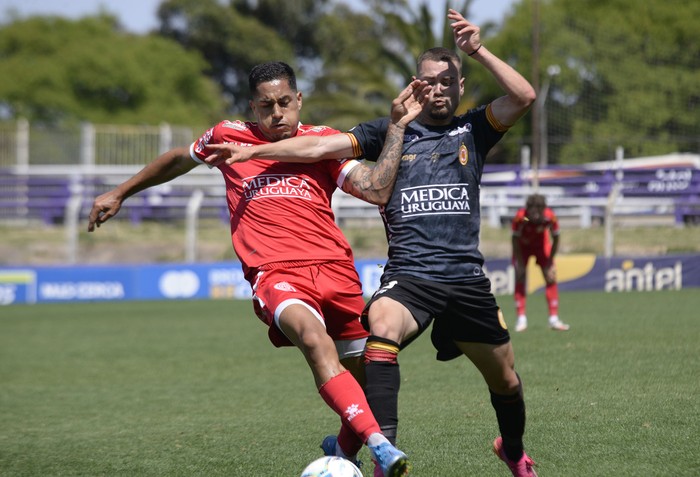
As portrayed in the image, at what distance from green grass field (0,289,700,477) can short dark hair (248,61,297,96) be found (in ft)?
7.26

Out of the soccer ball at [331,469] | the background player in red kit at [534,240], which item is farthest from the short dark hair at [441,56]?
the background player in red kit at [534,240]

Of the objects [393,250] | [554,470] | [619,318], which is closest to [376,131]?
[393,250]

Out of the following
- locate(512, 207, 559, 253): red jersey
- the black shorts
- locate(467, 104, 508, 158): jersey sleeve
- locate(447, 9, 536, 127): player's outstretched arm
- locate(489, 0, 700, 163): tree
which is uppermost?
locate(489, 0, 700, 163): tree

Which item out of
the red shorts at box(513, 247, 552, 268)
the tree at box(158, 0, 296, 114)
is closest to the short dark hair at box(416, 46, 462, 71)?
the red shorts at box(513, 247, 552, 268)

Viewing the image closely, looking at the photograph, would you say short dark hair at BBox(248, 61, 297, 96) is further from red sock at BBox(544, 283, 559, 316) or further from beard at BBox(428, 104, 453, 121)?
red sock at BBox(544, 283, 559, 316)

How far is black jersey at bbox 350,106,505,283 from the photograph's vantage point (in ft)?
17.0

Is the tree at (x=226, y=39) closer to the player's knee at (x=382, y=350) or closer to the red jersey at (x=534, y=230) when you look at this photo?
the red jersey at (x=534, y=230)

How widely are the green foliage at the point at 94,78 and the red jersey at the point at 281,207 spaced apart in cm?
4554

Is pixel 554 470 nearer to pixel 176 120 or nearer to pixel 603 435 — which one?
pixel 603 435

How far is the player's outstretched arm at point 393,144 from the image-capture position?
17.0 ft

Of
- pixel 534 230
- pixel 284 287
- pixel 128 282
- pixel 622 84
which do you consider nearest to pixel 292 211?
pixel 284 287

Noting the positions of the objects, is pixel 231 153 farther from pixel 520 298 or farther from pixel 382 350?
pixel 520 298

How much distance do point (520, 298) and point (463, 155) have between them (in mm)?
8730

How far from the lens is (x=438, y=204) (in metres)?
5.22
